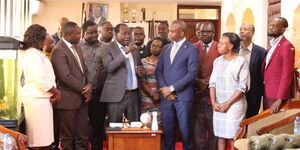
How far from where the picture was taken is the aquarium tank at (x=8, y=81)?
3945 millimetres

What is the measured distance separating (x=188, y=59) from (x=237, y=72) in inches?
25.5

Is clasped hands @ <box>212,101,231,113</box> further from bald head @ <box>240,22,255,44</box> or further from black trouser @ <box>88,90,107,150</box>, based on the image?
black trouser @ <box>88,90,107,150</box>

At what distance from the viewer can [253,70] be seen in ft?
16.9

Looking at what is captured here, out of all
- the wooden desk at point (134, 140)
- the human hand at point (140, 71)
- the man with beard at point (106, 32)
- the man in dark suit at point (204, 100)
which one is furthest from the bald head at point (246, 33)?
the man with beard at point (106, 32)

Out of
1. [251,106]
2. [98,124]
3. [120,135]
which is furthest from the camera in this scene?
[98,124]

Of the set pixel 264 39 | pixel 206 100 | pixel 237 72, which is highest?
pixel 264 39

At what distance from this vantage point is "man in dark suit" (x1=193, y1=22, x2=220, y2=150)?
5.33 meters

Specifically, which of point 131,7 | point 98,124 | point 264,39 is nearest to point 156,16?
point 131,7

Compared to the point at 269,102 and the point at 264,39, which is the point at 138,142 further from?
the point at 264,39

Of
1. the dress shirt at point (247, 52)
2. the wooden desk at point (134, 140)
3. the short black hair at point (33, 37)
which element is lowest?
the wooden desk at point (134, 140)

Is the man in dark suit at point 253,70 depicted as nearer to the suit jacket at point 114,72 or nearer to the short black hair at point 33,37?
the suit jacket at point 114,72

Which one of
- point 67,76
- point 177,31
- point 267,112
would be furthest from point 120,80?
point 267,112

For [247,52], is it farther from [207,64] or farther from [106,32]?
[106,32]

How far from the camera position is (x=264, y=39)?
8547 mm
